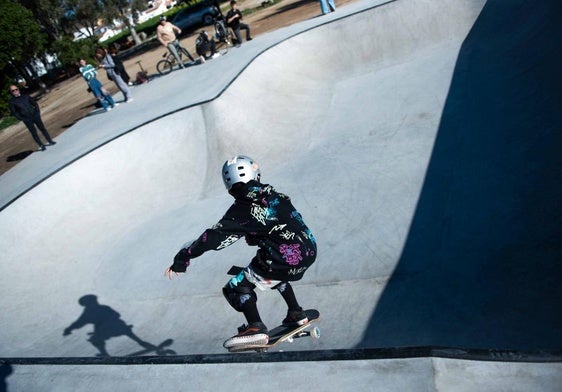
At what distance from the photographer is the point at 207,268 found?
6.70 meters

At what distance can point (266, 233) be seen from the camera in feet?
11.5

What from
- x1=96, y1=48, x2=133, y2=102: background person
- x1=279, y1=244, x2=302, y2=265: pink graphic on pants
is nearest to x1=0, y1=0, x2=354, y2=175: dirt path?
x1=96, y1=48, x2=133, y2=102: background person

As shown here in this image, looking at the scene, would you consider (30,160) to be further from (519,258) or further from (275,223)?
(519,258)

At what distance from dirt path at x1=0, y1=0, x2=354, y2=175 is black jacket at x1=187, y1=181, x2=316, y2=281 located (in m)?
15.0

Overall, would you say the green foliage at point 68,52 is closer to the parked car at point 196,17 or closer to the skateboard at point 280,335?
the parked car at point 196,17

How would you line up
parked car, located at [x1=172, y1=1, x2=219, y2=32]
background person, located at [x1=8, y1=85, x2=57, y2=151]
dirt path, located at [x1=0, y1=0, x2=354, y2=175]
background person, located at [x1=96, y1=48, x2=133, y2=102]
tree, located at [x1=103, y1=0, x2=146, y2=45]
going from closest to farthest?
background person, located at [x1=8, y1=85, x2=57, y2=151] → background person, located at [x1=96, y1=48, x2=133, y2=102] → dirt path, located at [x1=0, y1=0, x2=354, y2=175] → parked car, located at [x1=172, y1=1, x2=219, y2=32] → tree, located at [x1=103, y1=0, x2=146, y2=45]

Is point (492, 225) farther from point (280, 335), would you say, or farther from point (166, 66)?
point (166, 66)

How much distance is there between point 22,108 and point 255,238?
10.8 metres

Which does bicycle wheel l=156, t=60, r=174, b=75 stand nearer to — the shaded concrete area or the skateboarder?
the shaded concrete area

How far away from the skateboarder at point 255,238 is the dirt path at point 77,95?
48.6 ft

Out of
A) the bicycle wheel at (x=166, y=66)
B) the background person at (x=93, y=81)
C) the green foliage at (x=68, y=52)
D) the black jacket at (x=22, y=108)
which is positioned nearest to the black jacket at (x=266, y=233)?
the black jacket at (x=22, y=108)

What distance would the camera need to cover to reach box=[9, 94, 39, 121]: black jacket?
11570 millimetres

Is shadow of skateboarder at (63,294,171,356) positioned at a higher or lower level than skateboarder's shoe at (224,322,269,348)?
lower

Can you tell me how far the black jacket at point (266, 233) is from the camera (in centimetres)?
340
